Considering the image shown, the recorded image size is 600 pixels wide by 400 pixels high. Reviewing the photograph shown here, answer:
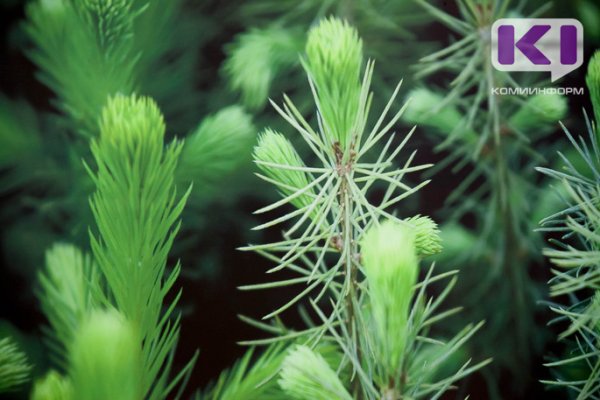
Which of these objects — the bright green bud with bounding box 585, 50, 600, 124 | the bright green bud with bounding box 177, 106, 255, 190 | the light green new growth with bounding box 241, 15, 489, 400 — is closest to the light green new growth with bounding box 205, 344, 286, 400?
the light green new growth with bounding box 241, 15, 489, 400

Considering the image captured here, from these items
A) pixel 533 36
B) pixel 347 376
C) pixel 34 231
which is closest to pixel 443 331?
pixel 347 376

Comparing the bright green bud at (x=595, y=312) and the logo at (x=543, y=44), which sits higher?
the logo at (x=543, y=44)

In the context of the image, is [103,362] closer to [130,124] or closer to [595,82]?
[130,124]

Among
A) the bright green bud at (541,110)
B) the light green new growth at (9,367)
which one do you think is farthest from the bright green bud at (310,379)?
the bright green bud at (541,110)

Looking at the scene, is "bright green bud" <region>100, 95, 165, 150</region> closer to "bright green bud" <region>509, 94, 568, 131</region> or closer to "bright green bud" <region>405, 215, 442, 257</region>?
"bright green bud" <region>405, 215, 442, 257</region>

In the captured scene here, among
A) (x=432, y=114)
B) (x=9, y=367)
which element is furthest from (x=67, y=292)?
(x=432, y=114)

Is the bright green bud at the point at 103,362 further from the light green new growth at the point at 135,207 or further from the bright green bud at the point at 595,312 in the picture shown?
the bright green bud at the point at 595,312

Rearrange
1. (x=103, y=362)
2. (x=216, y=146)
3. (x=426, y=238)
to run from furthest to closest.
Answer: (x=216, y=146) → (x=426, y=238) → (x=103, y=362)

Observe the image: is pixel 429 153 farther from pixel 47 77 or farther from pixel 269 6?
pixel 47 77
